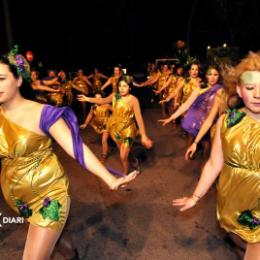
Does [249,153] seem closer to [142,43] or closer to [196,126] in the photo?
[196,126]

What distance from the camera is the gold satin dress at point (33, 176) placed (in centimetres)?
282

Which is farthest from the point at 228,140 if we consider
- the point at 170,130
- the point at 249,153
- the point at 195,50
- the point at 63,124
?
the point at 195,50

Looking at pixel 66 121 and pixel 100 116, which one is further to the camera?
pixel 100 116

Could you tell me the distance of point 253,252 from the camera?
2672 mm

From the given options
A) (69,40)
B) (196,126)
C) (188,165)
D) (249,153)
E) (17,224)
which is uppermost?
(249,153)

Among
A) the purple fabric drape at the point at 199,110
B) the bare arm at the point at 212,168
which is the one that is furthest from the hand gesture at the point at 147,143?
the bare arm at the point at 212,168

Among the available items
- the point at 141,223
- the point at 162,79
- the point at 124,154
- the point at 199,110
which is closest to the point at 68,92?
the point at 162,79

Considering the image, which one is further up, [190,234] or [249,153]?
[249,153]

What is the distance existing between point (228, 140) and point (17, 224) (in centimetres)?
337

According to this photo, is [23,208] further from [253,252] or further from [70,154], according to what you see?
[253,252]

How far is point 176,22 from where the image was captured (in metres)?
42.9

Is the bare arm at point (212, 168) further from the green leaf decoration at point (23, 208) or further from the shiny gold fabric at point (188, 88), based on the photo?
the shiny gold fabric at point (188, 88)

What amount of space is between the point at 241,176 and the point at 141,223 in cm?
241

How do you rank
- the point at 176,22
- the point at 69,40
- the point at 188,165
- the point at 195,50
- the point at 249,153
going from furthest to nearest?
1. the point at 195,50
2. the point at 176,22
3. the point at 69,40
4. the point at 188,165
5. the point at 249,153
